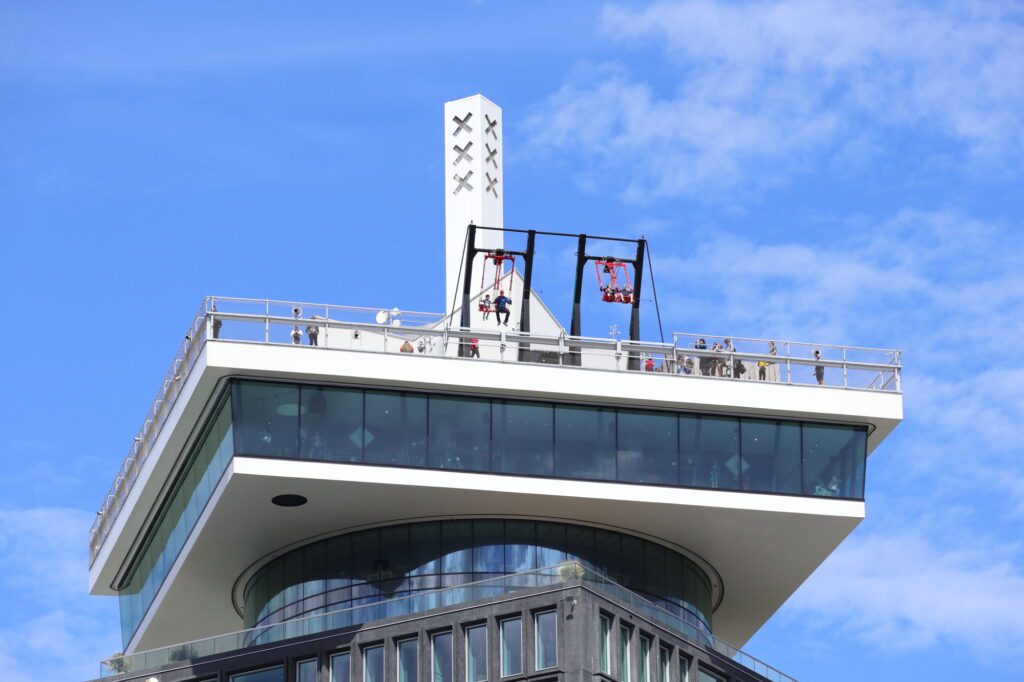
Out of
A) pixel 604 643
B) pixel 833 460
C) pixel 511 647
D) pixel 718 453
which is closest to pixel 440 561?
pixel 511 647

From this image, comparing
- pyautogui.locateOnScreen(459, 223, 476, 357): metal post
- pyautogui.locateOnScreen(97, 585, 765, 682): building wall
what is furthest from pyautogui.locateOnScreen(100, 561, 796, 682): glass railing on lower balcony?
pyautogui.locateOnScreen(459, 223, 476, 357): metal post

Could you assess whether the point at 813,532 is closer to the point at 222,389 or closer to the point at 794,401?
the point at 794,401

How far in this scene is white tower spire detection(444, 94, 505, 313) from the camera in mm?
97438

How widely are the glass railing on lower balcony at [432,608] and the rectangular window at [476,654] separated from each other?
3.72 ft

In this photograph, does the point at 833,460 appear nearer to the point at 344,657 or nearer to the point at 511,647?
the point at 511,647

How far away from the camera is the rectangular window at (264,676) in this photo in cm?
8431

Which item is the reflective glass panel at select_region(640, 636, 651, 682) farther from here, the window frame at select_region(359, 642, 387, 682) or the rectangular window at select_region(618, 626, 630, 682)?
the window frame at select_region(359, 642, 387, 682)

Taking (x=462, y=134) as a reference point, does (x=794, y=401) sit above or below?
below

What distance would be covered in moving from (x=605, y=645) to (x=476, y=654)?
4323 mm

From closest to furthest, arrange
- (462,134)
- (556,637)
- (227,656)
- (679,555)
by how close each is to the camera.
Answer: (556,637) < (227,656) < (679,555) < (462,134)

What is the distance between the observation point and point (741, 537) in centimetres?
9000

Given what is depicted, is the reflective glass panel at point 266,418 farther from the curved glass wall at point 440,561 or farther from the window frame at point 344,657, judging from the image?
the window frame at point 344,657

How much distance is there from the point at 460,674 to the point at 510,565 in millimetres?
6762

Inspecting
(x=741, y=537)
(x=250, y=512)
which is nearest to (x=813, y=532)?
(x=741, y=537)
